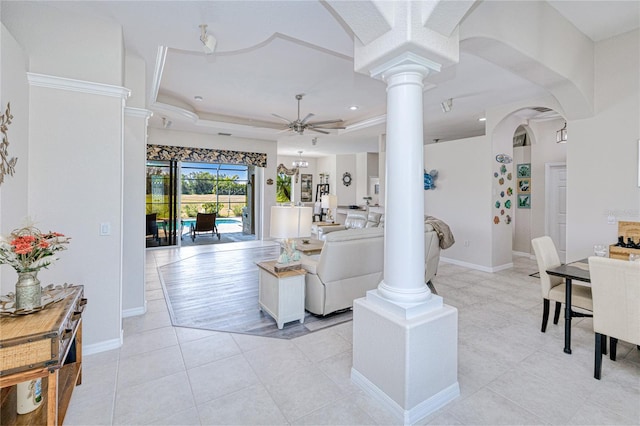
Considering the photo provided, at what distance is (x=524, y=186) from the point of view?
6758 millimetres

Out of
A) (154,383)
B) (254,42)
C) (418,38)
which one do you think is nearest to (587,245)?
(418,38)

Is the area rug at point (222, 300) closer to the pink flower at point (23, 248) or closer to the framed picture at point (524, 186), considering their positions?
the pink flower at point (23, 248)

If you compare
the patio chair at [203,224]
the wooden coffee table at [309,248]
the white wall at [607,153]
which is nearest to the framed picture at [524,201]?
the white wall at [607,153]

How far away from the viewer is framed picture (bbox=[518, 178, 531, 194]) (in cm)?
667

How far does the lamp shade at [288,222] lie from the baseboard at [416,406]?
1509 mm

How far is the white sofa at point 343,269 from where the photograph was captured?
3.26 metres

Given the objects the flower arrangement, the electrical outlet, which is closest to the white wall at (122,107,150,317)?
the electrical outlet

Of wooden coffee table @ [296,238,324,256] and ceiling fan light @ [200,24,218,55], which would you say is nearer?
ceiling fan light @ [200,24,218,55]

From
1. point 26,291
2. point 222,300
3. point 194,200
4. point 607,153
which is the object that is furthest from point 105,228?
point 194,200

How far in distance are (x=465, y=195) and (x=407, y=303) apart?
456 cm

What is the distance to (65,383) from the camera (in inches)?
77.1

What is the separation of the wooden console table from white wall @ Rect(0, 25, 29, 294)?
760mm

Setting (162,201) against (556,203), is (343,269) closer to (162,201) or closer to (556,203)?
(556,203)

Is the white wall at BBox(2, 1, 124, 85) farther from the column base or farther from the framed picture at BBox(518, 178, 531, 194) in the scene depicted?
the framed picture at BBox(518, 178, 531, 194)
